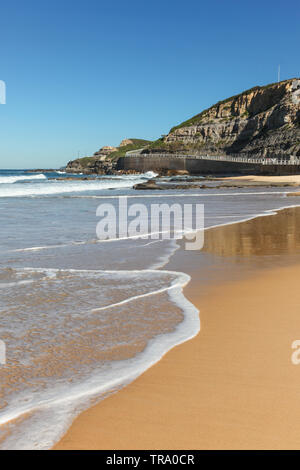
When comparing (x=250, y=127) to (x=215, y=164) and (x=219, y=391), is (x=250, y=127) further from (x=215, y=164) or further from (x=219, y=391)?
(x=219, y=391)

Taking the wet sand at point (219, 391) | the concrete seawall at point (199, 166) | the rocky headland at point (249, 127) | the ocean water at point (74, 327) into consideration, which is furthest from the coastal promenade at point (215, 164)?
the wet sand at point (219, 391)

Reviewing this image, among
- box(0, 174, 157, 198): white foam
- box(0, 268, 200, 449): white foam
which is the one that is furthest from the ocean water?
box(0, 174, 157, 198): white foam

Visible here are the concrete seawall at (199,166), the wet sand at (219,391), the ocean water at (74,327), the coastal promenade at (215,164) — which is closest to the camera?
the wet sand at (219,391)

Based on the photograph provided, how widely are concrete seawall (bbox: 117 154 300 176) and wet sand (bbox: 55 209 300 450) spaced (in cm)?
5486

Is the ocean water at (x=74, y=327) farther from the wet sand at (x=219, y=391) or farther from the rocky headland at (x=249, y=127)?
the rocky headland at (x=249, y=127)

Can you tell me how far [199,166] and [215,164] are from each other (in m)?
3.41

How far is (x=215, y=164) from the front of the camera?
71312 millimetres

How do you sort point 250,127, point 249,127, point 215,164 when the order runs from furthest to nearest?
point 249,127
point 250,127
point 215,164

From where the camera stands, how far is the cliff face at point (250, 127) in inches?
2986

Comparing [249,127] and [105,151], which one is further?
[105,151]

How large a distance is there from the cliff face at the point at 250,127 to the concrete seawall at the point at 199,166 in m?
10.1

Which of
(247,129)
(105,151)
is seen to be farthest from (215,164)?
(105,151)

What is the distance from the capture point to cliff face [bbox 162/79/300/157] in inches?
2986

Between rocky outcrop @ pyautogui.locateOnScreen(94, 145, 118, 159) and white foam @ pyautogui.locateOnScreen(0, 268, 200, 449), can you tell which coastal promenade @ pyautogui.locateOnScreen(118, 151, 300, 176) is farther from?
rocky outcrop @ pyautogui.locateOnScreen(94, 145, 118, 159)
